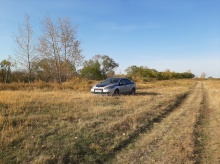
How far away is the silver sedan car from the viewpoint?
16062 mm

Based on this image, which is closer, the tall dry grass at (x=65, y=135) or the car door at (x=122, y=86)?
the tall dry grass at (x=65, y=135)

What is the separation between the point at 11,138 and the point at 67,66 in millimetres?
23645

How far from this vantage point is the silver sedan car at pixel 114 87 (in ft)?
52.7

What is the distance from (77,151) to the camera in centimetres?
521

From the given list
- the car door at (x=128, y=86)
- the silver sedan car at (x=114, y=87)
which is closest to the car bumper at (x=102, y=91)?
the silver sedan car at (x=114, y=87)

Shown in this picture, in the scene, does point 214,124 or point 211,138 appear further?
point 214,124

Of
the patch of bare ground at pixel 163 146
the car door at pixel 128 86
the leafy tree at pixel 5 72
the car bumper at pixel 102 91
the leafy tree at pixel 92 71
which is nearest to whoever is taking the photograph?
the patch of bare ground at pixel 163 146

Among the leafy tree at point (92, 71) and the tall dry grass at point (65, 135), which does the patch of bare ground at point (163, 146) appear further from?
the leafy tree at point (92, 71)

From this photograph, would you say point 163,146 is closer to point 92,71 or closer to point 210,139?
point 210,139

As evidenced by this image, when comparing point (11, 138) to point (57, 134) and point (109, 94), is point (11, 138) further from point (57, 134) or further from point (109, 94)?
point (109, 94)

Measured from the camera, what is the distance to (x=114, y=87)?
16344mm

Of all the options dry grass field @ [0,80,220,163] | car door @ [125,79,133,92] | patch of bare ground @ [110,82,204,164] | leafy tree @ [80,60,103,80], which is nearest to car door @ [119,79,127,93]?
car door @ [125,79,133,92]

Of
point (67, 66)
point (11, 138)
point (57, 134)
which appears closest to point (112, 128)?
point (57, 134)

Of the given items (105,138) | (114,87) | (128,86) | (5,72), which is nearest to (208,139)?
(105,138)
